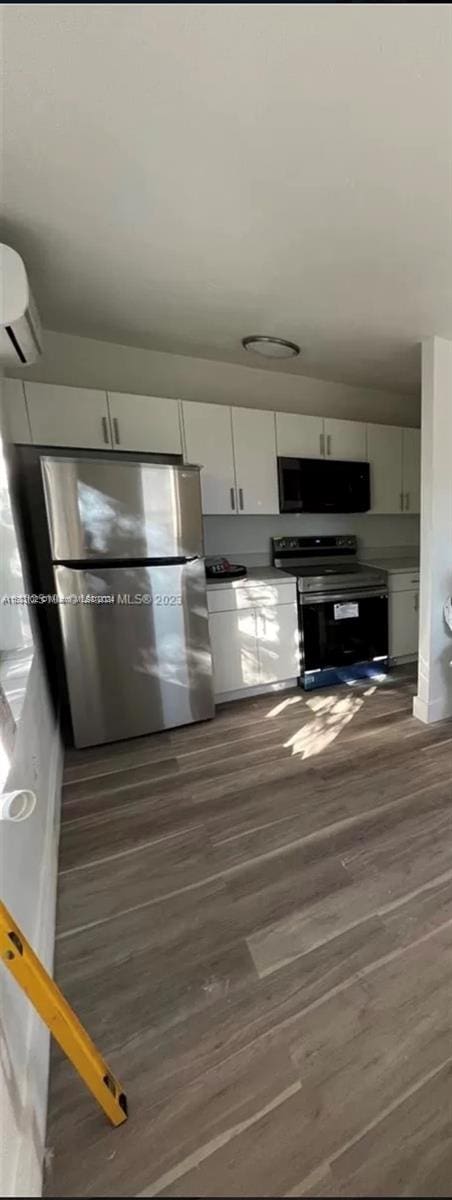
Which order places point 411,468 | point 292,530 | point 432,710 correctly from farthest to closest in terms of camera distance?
point 411,468 → point 292,530 → point 432,710

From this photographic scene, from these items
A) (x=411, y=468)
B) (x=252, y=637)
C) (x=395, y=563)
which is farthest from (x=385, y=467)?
(x=252, y=637)

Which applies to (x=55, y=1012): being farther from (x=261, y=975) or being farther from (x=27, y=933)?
(x=261, y=975)

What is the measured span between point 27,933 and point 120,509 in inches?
67.0

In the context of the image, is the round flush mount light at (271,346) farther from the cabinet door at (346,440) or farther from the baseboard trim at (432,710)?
the baseboard trim at (432,710)

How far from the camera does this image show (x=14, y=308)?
1317 millimetres

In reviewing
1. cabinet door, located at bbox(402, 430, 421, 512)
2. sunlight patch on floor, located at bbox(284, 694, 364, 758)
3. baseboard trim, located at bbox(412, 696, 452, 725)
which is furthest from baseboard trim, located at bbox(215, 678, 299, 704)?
cabinet door, located at bbox(402, 430, 421, 512)

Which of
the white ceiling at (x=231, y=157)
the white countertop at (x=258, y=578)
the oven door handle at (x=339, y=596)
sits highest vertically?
the white ceiling at (x=231, y=157)

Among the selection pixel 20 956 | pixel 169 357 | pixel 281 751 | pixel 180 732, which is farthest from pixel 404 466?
Result: pixel 20 956

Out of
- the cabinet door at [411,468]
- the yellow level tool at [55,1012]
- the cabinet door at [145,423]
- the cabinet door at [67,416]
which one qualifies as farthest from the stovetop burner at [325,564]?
the yellow level tool at [55,1012]

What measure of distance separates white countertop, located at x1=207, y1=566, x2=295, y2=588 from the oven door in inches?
8.1

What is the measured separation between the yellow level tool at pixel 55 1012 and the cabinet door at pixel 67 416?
217cm

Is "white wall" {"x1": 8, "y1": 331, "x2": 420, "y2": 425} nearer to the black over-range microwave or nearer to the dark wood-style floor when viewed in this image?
the black over-range microwave

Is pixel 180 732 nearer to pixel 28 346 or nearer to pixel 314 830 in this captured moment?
pixel 314 830

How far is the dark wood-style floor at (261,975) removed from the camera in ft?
2.50
